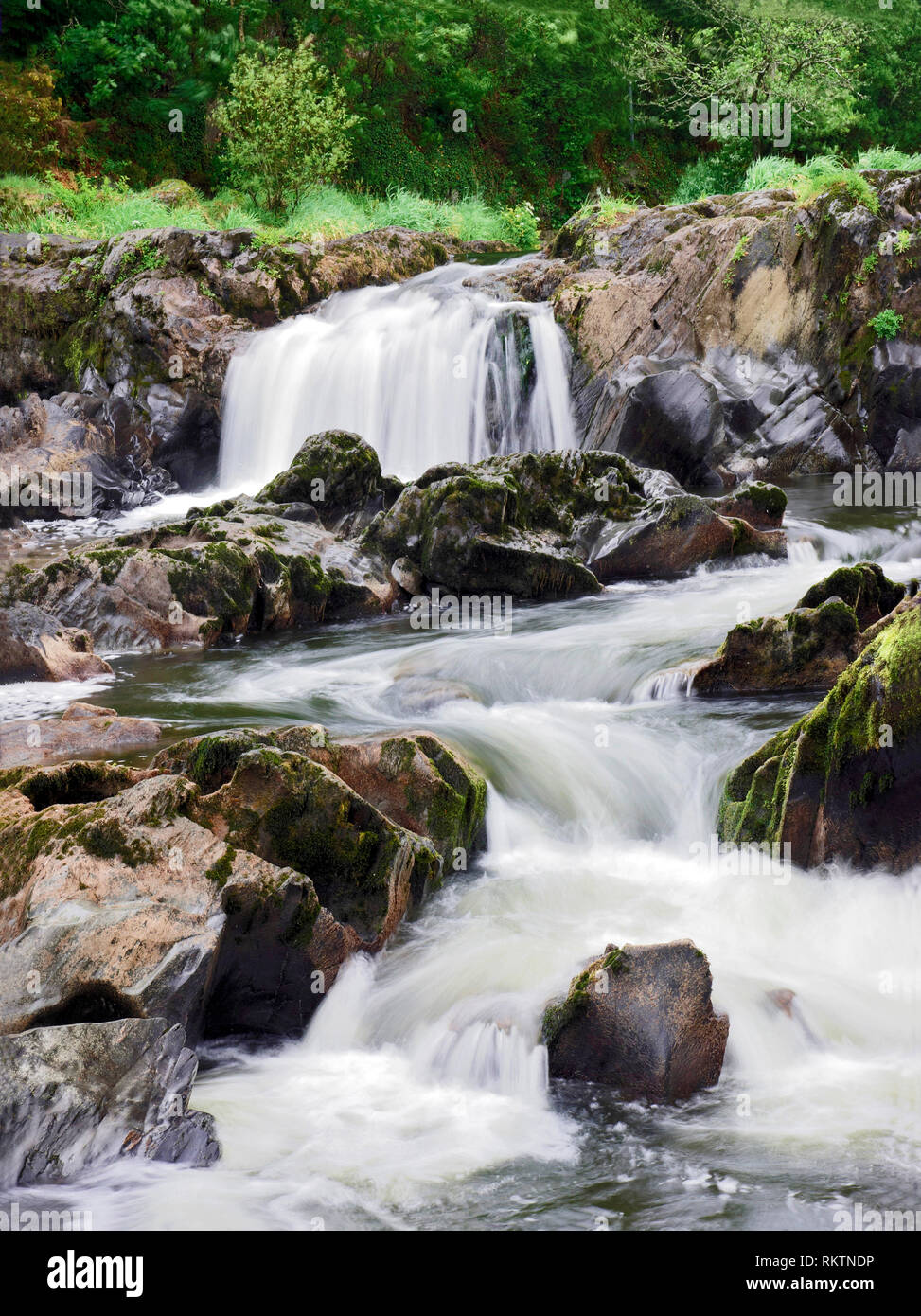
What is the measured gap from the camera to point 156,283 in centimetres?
1744

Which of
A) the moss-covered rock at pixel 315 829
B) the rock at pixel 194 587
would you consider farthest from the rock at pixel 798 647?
the rock at pixel 194 587

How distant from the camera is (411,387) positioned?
1603cm

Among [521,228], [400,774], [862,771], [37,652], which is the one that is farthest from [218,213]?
[862,771]

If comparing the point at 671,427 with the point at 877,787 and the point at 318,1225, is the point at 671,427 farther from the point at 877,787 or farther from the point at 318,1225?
the point at 318,1225

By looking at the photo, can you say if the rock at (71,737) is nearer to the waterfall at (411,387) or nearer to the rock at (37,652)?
the rock at (37,652)

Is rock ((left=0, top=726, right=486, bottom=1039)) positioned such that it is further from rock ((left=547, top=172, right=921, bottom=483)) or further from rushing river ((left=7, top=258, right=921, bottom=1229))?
rock ((left=547, top=172, right=921, bottom=483))

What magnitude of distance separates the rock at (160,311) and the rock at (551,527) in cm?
641

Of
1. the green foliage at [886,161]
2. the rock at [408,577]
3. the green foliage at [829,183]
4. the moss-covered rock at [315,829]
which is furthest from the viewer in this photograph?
the green foliage at [886,161]

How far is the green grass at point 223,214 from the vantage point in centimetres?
2062

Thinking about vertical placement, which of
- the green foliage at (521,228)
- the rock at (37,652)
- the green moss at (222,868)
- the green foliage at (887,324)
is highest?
the green foliage at (521,228)

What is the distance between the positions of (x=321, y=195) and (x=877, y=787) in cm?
2190

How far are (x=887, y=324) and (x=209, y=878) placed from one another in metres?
13.4

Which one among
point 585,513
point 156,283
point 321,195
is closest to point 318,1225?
point 585,513
